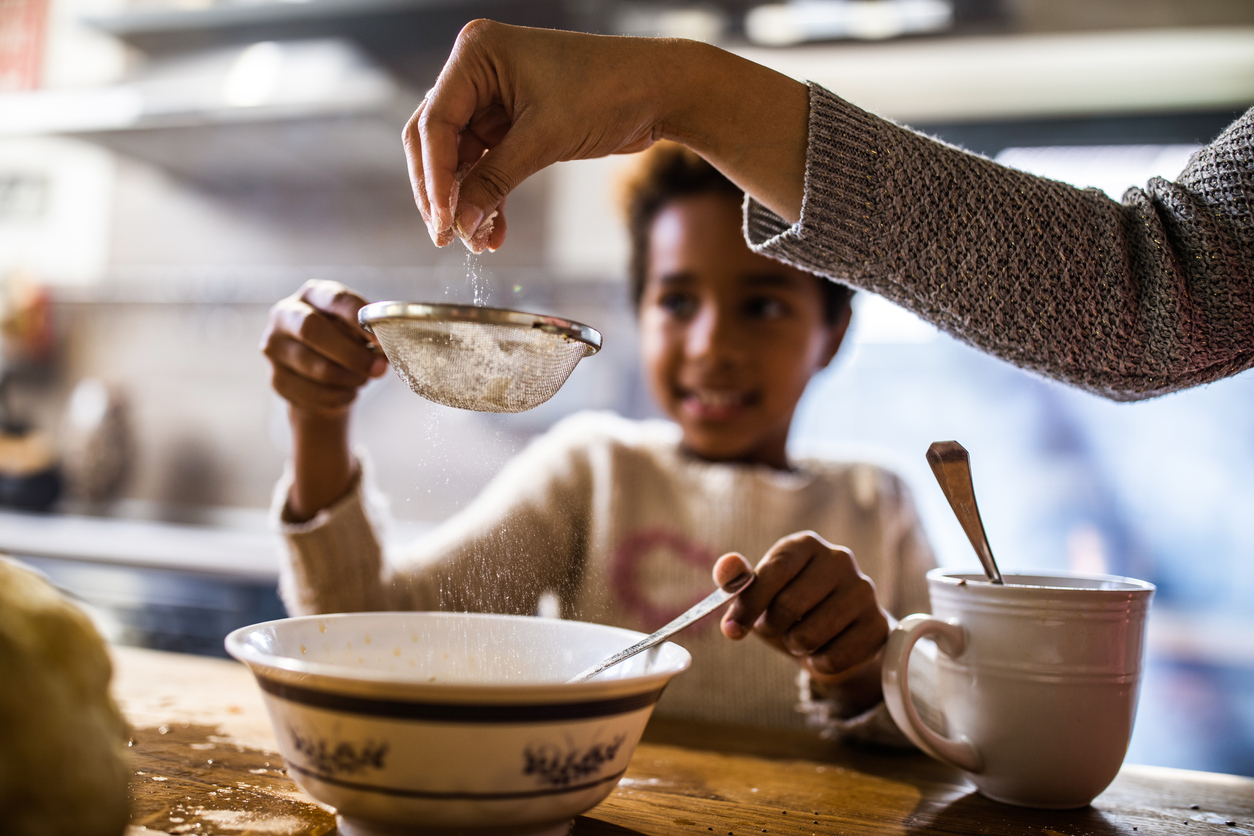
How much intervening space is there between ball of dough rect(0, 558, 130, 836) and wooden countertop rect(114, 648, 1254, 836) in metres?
0.12

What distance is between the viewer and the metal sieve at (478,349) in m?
0.49

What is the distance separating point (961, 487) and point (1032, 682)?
12 cm

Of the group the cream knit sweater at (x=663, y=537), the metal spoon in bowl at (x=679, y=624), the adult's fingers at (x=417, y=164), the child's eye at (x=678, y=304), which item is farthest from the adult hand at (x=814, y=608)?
the child's eye at (x=678, y=304)

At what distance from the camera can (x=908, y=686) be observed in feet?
1.74

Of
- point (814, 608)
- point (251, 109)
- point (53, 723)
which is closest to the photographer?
point (53, 723)

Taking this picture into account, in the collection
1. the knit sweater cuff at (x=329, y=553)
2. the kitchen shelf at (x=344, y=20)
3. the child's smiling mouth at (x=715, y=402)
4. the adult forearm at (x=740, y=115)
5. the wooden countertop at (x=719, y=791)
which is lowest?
the wooden countertop at (x=719, y=791)

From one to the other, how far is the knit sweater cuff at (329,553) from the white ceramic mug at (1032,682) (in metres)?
0.55

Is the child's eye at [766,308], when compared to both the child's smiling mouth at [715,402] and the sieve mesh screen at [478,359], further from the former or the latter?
the sieve mesh screen at [478,359]

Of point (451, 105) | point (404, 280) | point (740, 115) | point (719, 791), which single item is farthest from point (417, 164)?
point (404, 280)

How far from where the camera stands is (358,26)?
2064mm

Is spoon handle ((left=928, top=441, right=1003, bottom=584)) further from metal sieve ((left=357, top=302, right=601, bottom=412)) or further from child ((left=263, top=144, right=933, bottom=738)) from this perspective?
child ((left=263, top=144, right=933, bottom=738))

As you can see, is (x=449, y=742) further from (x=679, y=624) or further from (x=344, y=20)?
(x=344, y=20)

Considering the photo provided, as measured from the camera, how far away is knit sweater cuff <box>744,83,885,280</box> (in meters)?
0.52

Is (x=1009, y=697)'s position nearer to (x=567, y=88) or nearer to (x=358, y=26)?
(x=567, y=88)
